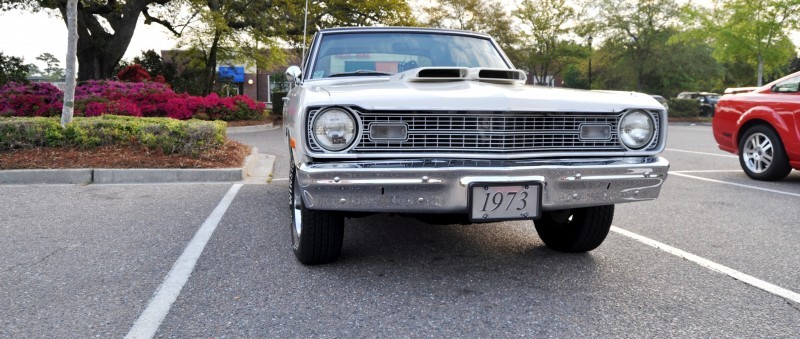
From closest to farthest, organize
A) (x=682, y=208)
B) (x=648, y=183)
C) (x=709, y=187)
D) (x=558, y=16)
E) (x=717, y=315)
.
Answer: (x=717, y=315) → (x=648, y=183) → (x=682, y=208) → (x=709, y=187) → (x=558, y=16)

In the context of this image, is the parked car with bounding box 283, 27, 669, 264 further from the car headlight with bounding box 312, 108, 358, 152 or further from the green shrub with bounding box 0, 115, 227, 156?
the green shrub with bounding box 0, 115, 227, 156

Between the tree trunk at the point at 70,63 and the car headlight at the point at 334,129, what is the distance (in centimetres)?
623

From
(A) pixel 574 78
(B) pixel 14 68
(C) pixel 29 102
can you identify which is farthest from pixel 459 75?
(A) pixel 574 78

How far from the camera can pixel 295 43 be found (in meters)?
23.3

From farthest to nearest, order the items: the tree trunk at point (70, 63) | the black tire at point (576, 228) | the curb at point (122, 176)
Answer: the tree trunk at point (70, 63), the curb at point (122, 176), the black tire at point (576, 228)

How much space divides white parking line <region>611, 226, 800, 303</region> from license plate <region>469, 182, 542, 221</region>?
1385 mm

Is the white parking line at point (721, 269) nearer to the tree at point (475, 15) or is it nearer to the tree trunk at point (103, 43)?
the tree trunk at point (103, 43)

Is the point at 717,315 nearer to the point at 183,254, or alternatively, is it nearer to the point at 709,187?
the point at 183,254

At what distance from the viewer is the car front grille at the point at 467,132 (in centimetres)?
293

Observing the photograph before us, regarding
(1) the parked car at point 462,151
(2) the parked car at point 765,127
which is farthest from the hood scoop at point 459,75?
(2) the parked car at point 765,127

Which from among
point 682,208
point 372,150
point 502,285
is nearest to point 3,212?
point 372,150

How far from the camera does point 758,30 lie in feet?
89.8

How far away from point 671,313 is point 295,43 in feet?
72.0

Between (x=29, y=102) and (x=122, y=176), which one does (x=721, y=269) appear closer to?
(x=122, y=176)
